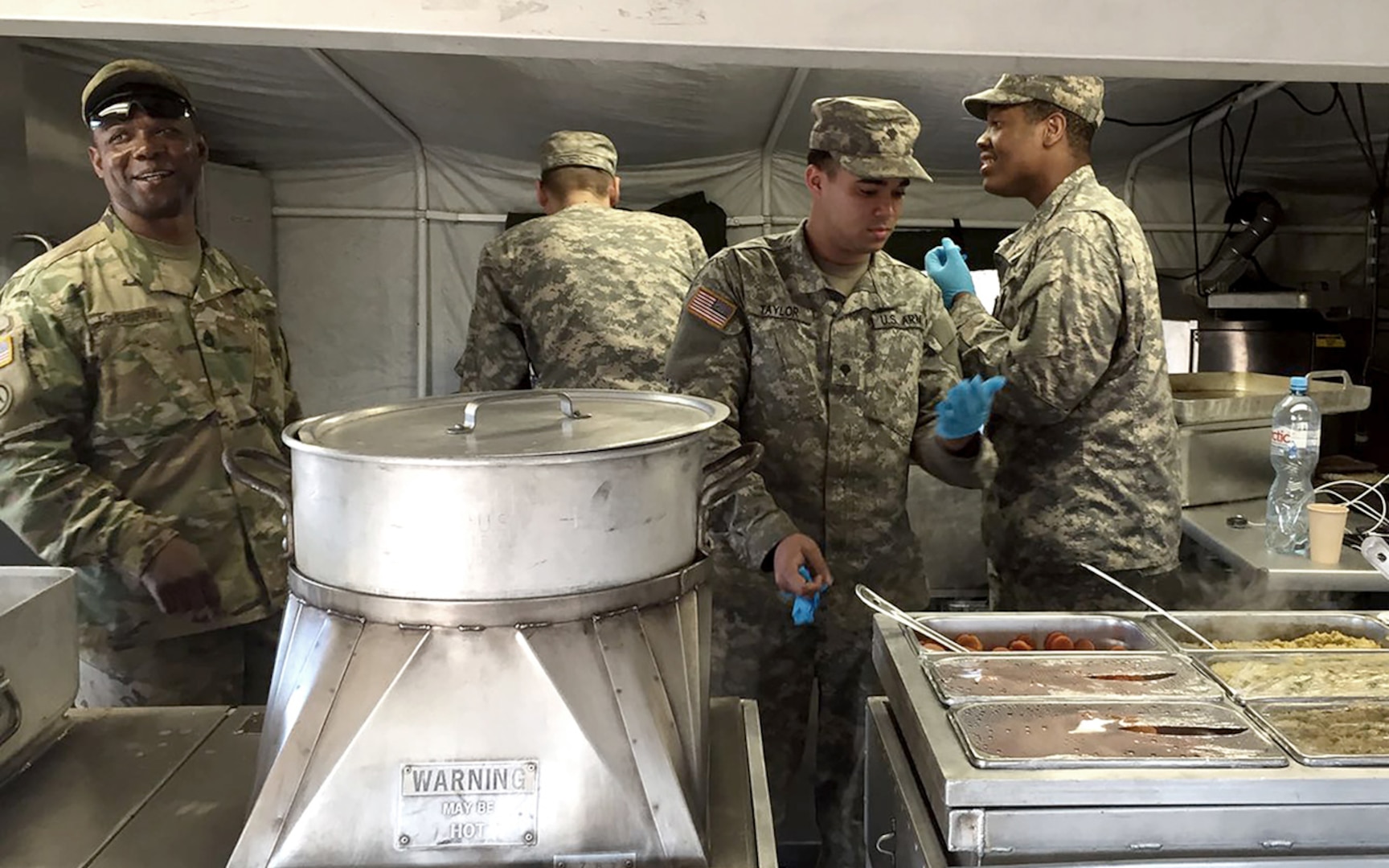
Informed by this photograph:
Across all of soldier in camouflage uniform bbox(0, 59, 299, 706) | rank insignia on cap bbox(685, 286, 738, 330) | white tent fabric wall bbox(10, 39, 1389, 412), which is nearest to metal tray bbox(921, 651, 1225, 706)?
rank insignia on cap bbox(685, 286, 738, 330)

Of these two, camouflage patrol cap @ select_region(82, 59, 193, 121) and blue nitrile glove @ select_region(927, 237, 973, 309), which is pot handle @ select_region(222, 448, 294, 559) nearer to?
camouflage patrol cap @ select_region(82, 59, 193, 121)

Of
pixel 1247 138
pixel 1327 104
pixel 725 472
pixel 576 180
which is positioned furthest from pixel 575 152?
pixel 1247 138

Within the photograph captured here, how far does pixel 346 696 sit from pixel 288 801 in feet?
0.32

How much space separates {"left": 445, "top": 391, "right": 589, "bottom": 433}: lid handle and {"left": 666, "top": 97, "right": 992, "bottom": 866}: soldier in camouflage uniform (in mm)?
777

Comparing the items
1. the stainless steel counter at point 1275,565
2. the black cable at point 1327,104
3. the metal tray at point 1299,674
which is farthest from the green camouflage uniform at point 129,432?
the black cable at point 1327,104

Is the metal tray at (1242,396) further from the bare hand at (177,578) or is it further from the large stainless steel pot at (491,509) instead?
the bare hand at (177,578)

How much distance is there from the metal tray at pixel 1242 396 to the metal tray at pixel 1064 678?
3.87 ft

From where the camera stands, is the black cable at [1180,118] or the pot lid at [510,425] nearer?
the pot lid at [510,425]

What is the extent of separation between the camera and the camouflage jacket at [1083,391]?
200 cm

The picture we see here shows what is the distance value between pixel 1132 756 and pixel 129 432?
1.64 metres

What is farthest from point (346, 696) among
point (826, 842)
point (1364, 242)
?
point (1364, 242)

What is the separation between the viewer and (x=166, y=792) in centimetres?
108

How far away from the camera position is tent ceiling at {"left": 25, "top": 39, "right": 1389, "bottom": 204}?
3.16 meters

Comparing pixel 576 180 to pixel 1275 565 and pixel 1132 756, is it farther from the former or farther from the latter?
pixel 1132 756
